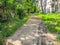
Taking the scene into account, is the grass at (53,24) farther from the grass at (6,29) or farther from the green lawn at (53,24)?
the grass at (6,29)

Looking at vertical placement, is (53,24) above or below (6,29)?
below

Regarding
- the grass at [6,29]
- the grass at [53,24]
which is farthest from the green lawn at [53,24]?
the grass at [6,29]

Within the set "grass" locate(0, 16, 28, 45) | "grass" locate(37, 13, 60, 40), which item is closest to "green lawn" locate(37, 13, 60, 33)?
"grass" locate(37, 13, 60, 40)

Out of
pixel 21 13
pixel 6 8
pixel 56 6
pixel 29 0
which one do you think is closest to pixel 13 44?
pixel 6 8

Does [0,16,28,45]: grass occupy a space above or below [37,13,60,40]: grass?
above

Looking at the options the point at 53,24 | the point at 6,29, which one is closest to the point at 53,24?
the point at 53,24

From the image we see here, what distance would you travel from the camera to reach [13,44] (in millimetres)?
11125

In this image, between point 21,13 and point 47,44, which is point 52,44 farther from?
point 21,13

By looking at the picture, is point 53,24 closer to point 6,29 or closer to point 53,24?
point 53,24

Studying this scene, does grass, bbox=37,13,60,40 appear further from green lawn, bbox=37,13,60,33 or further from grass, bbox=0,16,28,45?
grass, bbox=0,16,28,45

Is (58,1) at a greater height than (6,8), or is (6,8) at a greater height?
(6,8)

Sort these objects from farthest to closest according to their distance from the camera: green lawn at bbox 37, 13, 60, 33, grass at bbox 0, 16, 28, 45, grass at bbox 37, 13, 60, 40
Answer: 1. green lawn at bbox 37, 13, 60, 33
2. grass at bbox 37, 13, 60, 40
3. grass at bbox 0, 16, 28, 45

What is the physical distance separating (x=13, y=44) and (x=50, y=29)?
5.97 meters

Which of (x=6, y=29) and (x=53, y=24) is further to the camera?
(x=53, y=24)
